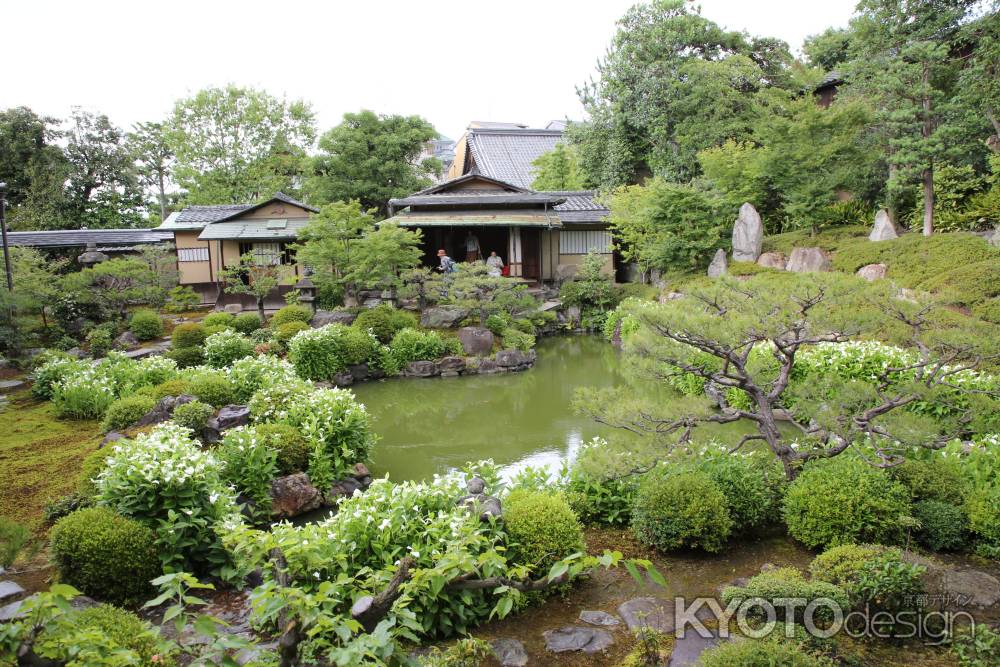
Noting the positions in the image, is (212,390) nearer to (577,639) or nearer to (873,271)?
(577,639)

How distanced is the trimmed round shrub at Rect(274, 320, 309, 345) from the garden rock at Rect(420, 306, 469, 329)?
9.66ft

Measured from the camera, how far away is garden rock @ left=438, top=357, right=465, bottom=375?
13742 mm

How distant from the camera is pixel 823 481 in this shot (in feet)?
16.5

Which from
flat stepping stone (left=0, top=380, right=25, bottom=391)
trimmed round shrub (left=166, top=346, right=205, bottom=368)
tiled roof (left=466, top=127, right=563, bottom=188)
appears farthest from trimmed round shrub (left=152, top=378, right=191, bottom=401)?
tiled roof (left=466, top=127, right=563, bottom=188)

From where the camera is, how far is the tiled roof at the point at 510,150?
2880cm

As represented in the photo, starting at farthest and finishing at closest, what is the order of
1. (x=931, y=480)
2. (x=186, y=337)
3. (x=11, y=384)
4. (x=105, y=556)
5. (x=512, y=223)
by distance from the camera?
(x=512, y=223), (x=186, y=337), (x=11, y=384), (x=931, y=480), (x=105, y=556)

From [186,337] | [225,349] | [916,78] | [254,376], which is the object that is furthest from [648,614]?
[916,78]

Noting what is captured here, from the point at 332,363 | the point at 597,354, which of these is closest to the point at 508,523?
the point at 332,363

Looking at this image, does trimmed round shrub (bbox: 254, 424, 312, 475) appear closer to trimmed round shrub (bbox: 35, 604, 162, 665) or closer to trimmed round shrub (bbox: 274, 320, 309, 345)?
trimmed round shrub (bbox: 35, 604, 162, 665)

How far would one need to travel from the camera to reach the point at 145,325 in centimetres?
1473

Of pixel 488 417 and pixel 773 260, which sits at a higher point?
pixel 773 260

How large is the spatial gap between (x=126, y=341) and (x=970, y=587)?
15.7 m

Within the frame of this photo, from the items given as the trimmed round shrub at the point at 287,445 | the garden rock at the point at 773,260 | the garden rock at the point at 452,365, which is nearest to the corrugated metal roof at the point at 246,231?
the garden rock at the point at 452,365

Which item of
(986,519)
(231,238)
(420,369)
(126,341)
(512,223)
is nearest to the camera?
(986,519)
